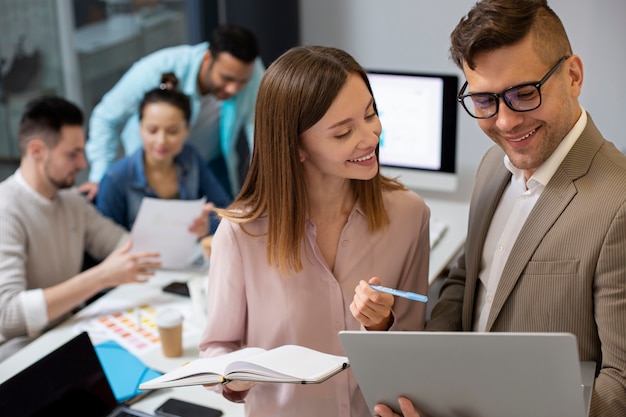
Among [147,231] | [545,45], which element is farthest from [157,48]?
[545,45]

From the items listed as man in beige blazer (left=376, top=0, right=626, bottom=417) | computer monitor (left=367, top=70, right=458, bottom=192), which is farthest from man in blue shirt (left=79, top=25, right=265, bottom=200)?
man in beige blazer (left=376, top=0, right=626, bottom=417)

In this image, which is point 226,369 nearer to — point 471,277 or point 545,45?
point 471,277

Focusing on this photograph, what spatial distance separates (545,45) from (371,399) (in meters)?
0.78

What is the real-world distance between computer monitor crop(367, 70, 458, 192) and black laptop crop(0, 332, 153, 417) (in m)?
1.76

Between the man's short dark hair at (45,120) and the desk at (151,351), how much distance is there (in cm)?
63

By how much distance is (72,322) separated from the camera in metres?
2.71

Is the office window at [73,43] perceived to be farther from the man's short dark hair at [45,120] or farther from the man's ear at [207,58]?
the man's short dark hair at [45,120]

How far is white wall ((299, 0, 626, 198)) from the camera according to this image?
3.48 meters

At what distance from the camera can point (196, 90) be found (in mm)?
3760

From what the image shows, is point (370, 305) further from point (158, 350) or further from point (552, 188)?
point (158, 350)

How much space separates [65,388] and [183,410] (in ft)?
1.03

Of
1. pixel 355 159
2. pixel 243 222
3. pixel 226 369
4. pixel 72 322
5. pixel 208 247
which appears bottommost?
pixel 72 322

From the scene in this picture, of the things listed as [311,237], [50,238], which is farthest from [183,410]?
[50,238]

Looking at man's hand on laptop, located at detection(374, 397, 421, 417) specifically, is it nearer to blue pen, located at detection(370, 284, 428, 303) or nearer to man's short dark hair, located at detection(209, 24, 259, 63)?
blue pen, located at detection(370, 284, 428, 303)
